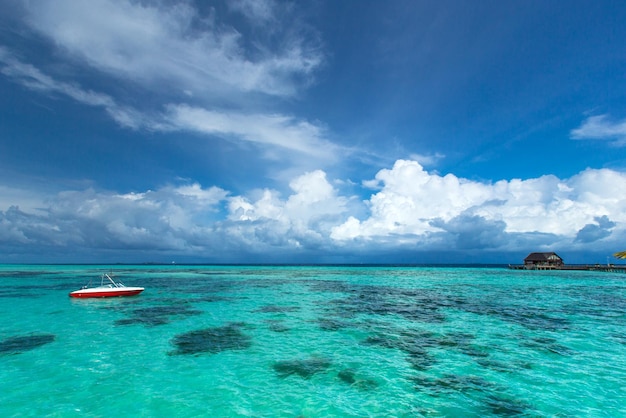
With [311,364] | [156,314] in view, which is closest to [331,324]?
[311,364]

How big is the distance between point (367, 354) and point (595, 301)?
3788cm

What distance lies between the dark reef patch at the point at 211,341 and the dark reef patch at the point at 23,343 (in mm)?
7824

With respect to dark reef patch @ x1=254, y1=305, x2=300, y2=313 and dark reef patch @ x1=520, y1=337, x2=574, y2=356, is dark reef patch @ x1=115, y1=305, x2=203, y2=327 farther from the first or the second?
dark reef patch @ x1=520, y1=337, x2=574, y2=356

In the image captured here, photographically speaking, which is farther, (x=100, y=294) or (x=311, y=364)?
(x=100, y=294)

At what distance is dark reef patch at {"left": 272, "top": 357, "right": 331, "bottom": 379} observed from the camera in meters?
14.5

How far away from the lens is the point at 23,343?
1911 centimetres

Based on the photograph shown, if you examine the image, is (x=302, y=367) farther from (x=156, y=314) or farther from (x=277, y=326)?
(x=156, y=314)

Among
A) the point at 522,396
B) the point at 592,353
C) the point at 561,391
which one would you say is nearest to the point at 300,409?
the point at 522,396

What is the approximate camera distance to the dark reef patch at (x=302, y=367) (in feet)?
47.5

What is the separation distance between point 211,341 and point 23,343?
11.3 metres

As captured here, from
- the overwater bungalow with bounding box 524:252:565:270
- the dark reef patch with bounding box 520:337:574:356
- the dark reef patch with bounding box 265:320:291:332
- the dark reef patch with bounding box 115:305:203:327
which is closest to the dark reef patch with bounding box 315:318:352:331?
the dark reef patch with bounding box 265:320:291:332

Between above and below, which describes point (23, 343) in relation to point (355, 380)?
below

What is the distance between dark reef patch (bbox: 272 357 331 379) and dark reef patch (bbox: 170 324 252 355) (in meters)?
3.87

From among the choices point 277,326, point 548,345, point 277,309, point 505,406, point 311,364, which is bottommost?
point 277,309
